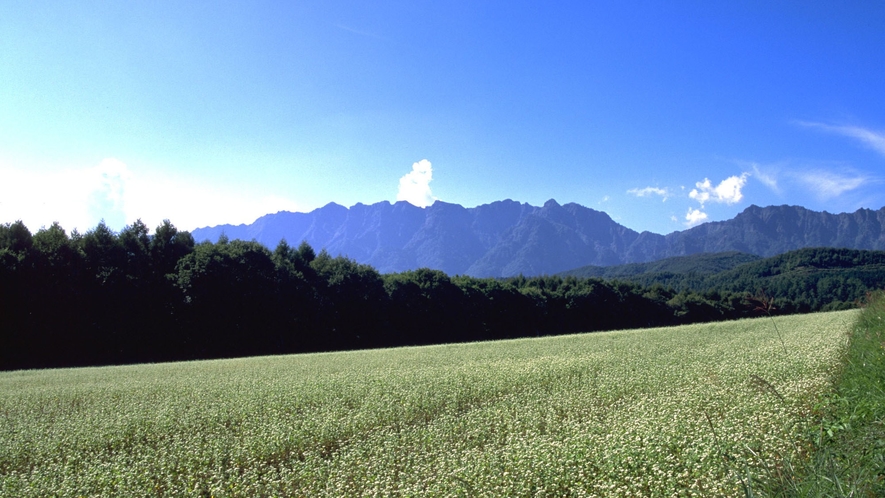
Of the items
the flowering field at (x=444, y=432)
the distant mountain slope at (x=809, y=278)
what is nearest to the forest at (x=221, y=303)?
the distant mountain slope at (x=809, y=278)

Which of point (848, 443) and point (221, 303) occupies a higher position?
point (221, 303)

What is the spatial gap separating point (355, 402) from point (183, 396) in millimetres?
5844

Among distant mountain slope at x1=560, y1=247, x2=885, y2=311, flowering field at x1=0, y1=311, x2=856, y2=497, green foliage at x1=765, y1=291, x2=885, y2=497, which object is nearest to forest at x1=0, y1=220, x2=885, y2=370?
distant mountain slope at x1=560, y1=247, x2=885, y2=311

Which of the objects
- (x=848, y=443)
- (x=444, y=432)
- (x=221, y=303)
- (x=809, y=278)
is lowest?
(x=444, y=432)

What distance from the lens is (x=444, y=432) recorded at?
8445 mm

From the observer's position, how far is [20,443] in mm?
9516

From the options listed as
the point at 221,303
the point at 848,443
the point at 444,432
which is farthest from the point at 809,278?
the point at 848,443

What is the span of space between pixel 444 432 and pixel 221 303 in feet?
123

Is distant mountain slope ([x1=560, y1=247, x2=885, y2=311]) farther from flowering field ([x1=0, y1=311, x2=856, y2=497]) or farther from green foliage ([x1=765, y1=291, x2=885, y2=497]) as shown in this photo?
green foliage ([x1=765, y1=291, x2=885, y2=497])

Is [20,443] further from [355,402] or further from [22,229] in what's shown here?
[22,229]

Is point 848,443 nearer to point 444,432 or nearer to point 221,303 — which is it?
point 444,432

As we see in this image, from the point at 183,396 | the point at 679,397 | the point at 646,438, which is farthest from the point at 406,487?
the point at 183,396

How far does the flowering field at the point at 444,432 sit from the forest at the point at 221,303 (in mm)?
23032

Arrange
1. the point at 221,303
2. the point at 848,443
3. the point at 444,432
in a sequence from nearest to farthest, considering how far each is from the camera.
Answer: the point at 848,443 < the point at 444,432 < the point at 221,303
